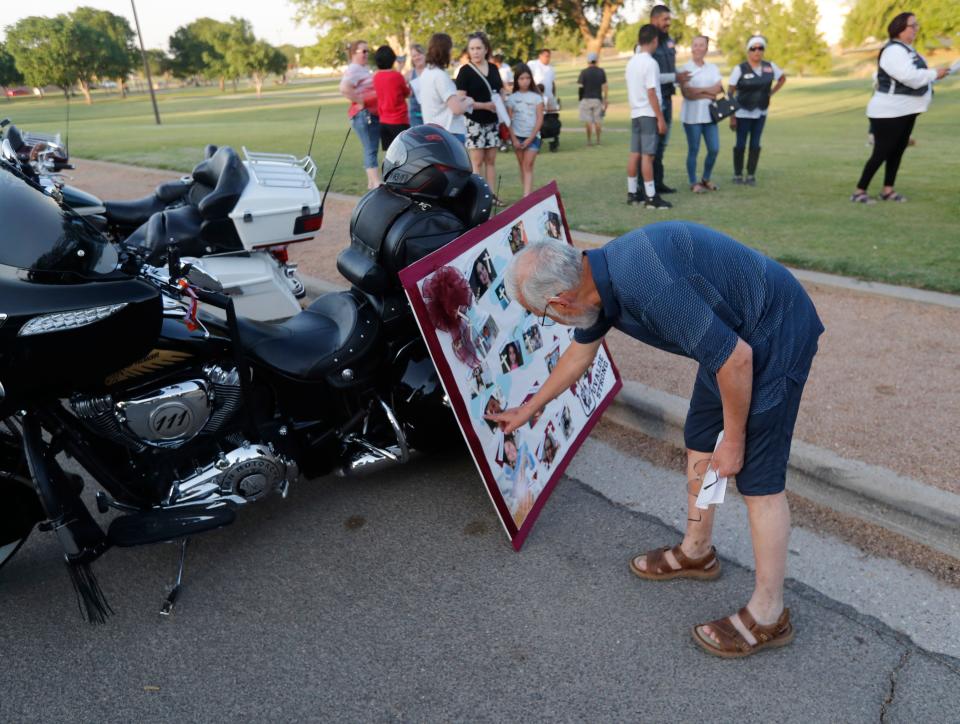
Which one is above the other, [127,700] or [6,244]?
[6,244]

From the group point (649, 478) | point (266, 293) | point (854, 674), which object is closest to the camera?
point (854, 674)

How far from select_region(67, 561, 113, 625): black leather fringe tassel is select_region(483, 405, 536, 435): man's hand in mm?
1551

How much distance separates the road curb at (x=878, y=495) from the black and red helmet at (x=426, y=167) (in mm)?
1953

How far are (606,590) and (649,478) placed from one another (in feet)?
2.73

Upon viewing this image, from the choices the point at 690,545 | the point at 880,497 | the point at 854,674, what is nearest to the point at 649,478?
the point at 690,545

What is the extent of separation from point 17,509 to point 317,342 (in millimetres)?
1309

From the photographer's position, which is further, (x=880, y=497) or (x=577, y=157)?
(x=577, y=157)

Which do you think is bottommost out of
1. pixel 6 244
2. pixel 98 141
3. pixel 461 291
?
pixel 98 141

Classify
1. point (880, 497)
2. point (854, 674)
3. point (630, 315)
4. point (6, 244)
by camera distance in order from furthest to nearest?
point (880, 497)
point (6, 244)
point (854, 674)
point (630, 315)

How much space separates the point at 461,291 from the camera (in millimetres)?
2805

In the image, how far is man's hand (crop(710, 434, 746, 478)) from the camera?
7.09ft

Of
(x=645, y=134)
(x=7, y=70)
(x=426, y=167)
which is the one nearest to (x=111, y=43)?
(x=7, y=70)

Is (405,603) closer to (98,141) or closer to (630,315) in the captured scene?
(630,315)

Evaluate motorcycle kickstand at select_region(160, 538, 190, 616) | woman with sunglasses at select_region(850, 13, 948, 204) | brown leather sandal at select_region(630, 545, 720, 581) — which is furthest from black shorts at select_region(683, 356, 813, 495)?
woman with sunglasses at select_region(850, 13, 948, 204)
